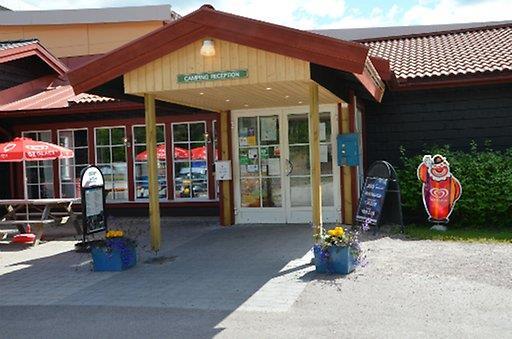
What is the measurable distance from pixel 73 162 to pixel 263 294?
928cm

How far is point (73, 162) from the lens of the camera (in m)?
14.0

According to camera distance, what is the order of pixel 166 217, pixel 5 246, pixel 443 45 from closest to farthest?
pixel 5 246 < pixel 166 217 < pixel 443 45

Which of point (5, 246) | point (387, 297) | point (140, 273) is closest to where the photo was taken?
point (387, 297)

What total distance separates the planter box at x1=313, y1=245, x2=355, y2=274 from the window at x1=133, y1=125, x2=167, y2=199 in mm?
7041

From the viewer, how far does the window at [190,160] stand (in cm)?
1297

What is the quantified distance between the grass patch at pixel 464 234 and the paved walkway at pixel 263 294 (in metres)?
0.49

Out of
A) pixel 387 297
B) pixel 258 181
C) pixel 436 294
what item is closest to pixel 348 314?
pixel 387 297

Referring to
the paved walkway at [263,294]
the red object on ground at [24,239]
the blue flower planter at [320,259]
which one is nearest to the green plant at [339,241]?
the blue flower planter at [320,259]

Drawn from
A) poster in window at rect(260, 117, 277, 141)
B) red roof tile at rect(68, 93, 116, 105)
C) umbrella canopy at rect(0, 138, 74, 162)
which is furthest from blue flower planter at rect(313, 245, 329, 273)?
red roof tile at rect(68, 93, 116, 105)

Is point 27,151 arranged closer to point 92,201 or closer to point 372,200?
point 92,201

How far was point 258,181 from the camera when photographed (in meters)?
11.3

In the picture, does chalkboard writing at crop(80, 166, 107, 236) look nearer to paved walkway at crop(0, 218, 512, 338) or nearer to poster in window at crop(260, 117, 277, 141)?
paved walkway at crop(0, 218, 512, 338)

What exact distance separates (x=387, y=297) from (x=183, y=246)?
4.33 metres

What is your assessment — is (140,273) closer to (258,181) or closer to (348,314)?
(348,314)
